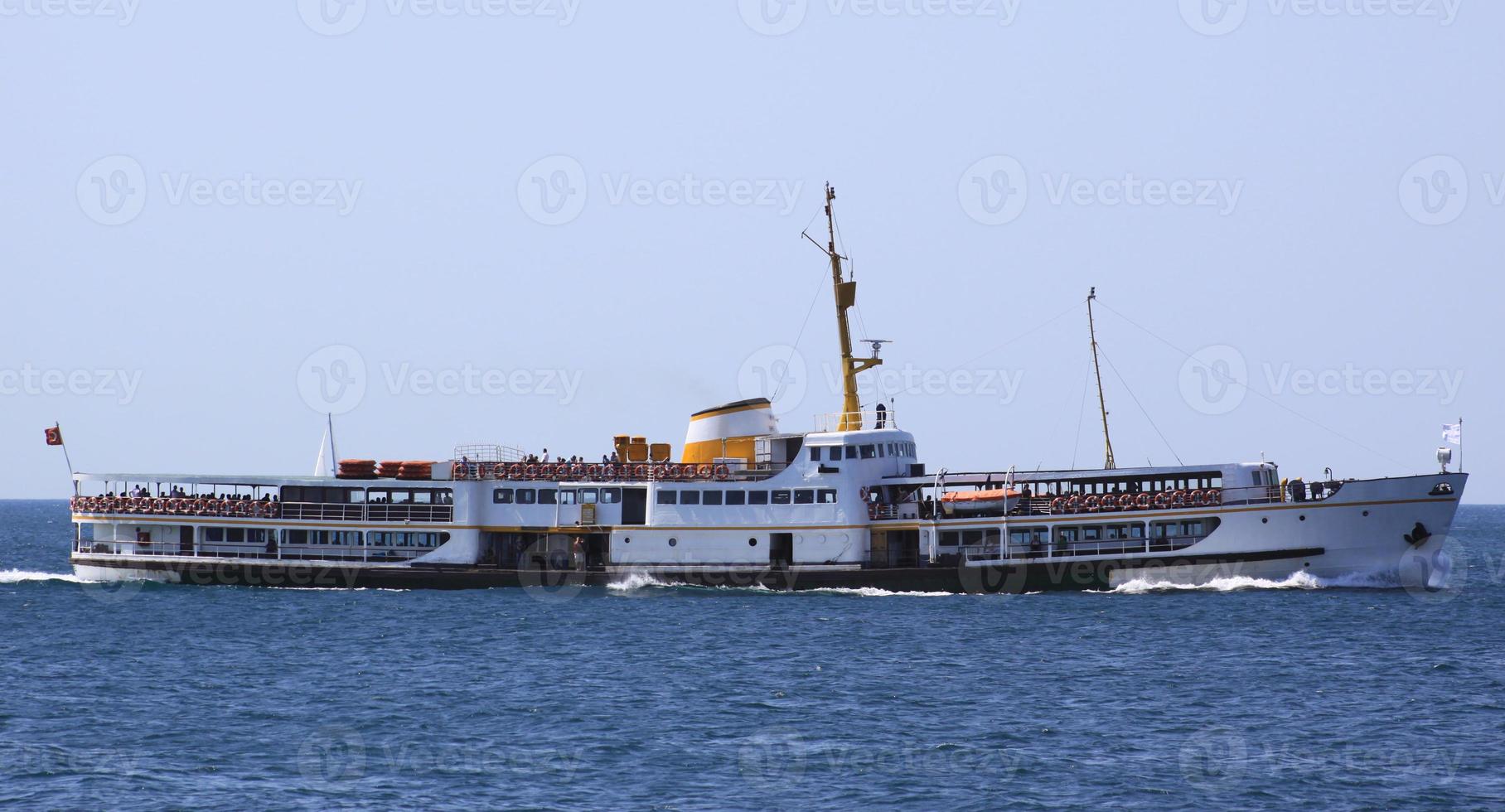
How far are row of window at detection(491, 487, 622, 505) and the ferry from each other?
0.07m

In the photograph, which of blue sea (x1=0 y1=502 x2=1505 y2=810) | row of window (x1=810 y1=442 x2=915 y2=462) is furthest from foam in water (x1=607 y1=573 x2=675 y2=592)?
row of window (x1=810 y1=442 x2=915 y2=462)

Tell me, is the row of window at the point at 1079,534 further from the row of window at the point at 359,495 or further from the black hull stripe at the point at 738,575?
the row of window at the point at 359,495

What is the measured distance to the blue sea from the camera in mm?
30125

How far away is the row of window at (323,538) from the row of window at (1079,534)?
19.3 m

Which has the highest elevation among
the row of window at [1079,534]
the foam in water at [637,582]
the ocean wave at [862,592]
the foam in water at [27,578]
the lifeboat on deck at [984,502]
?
the lifeboat on deck at [984,502]

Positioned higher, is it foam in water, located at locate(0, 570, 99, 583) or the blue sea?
foam in water, located at locate(0, 570, 99, 583)

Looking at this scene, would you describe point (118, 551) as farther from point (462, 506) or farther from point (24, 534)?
point (24, 534)

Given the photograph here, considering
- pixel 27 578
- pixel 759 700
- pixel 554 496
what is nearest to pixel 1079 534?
pixel 554 496

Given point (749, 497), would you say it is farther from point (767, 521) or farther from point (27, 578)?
point (27, 578)

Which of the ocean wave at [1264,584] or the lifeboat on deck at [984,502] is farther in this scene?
the lifeboat on deck at [984,502]

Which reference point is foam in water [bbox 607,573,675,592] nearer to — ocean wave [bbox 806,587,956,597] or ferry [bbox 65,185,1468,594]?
ferry [bbox 65,185,1468,594]

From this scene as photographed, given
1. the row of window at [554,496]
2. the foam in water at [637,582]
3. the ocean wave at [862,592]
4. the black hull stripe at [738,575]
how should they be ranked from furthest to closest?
the row of window at [554,496] → the foam in water at [637,582] → the ocean wave at [862,592] → the black hull stripe at [738,575]

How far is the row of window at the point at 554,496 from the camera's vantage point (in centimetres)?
5756

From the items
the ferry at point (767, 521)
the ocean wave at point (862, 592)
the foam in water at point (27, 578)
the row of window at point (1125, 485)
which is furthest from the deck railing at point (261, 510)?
the row of window at point (1125, 485)
